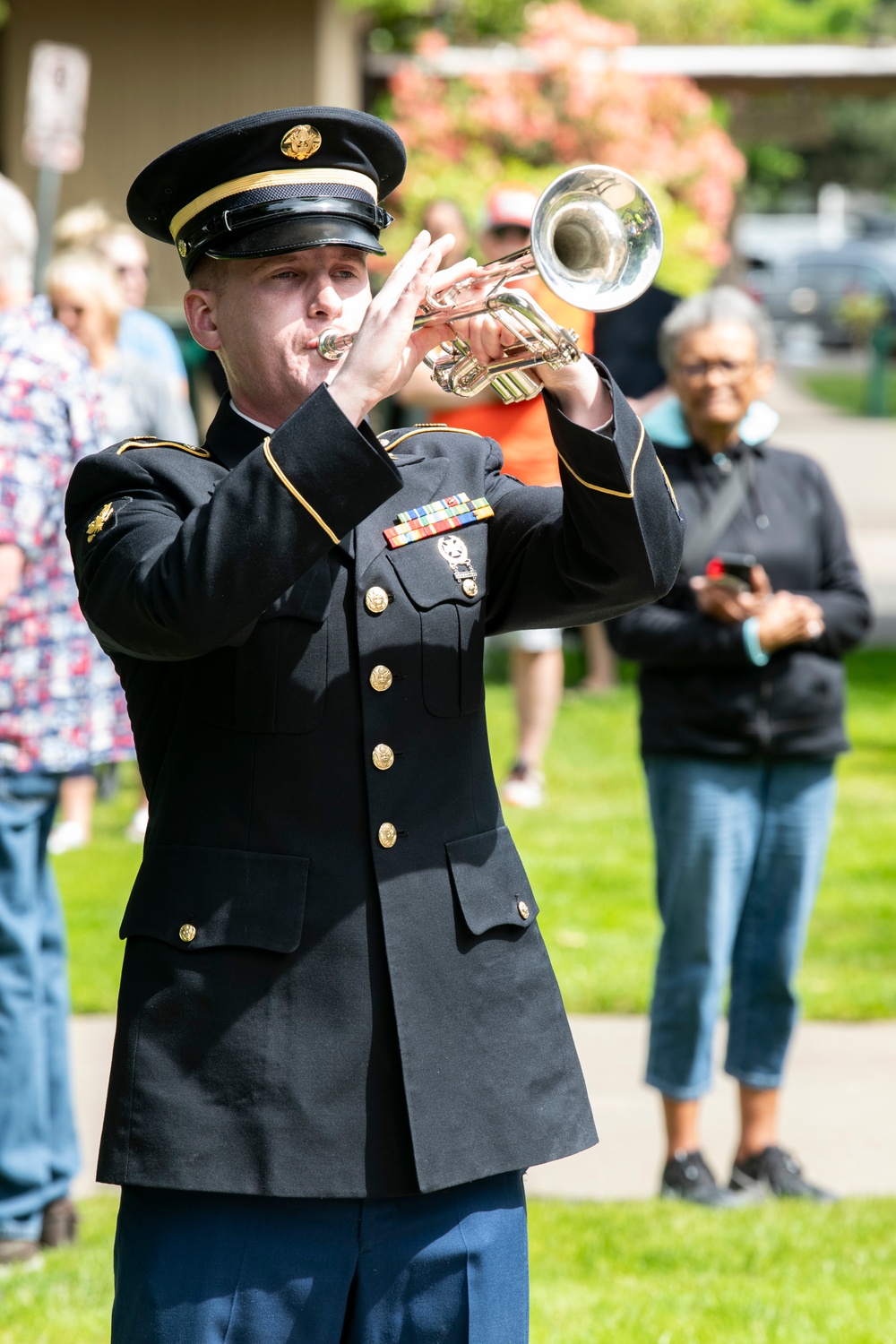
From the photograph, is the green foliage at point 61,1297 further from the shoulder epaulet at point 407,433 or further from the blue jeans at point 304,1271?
the shoulder epaulet at point 407,433

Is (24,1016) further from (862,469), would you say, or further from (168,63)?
(862,469)

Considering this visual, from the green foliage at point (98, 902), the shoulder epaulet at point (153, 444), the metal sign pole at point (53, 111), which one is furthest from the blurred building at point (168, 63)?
the shoulder epaulet at point (153, 444)

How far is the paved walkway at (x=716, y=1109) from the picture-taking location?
15.4ft

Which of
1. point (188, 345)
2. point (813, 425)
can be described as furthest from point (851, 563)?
point (813, 425)

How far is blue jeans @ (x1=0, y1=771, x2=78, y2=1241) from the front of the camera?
159 inches

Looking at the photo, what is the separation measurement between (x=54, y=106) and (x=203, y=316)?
7.25 metres

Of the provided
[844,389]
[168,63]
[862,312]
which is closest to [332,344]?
[168,63]

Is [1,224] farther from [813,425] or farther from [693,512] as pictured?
[813,425]

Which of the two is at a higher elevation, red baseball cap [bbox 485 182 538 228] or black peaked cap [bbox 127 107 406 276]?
red baseball cap [bbox 485 182 538 228]

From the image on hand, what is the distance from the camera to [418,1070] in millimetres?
2113

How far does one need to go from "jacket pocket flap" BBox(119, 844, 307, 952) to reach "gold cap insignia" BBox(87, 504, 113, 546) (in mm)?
394

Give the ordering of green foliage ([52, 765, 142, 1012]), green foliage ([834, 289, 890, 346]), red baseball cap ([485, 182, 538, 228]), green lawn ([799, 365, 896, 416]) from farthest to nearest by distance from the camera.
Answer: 1. green foliage ([834, 289, 890, 346])
2. green lawn ([799, 365, 896, 416])
3. red baseball cap ([485, 182, 538, 228])
4. green foliage ([52, 765, 142, 1012])

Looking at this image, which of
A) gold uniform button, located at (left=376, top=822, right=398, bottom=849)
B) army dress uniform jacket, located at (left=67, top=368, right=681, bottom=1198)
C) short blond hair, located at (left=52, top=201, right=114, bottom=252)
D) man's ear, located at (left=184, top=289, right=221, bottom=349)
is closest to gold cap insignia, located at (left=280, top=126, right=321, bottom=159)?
man's ear, located at (left=184, top=289, right=221, bottom=349)

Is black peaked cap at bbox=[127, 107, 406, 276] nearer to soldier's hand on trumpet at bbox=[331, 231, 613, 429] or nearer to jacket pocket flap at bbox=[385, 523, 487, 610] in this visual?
soldier's hand on trumpet at bbox=[331, 231, 613, 429]
